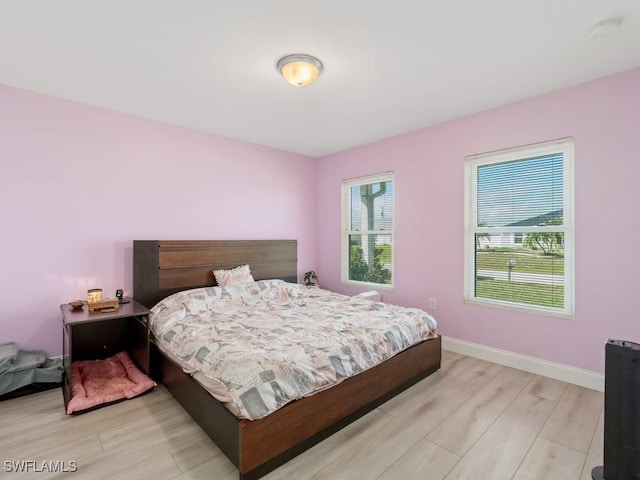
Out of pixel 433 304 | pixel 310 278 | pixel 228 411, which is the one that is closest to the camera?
pixel 228 411

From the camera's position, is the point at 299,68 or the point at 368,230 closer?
the point at 299,68

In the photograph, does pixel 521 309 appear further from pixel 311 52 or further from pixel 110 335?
pixel 110 335

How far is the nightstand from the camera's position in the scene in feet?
8.31

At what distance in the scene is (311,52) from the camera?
2.14 m

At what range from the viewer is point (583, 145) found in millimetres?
2564

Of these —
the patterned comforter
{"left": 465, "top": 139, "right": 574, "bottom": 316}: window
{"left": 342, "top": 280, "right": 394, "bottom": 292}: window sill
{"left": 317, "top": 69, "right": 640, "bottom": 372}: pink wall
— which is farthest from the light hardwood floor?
{"left": 342, "top": 280, "right": 394, "bottom": 292}: window sill

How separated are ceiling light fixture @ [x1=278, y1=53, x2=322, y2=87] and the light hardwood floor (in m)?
2.42

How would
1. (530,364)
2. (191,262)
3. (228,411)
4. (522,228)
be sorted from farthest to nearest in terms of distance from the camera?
(191,262)
(522,228)
(530,364)
(228,411)

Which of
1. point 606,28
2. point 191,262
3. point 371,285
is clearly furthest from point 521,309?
point 191,262

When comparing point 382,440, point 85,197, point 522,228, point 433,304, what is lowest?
point 382,440

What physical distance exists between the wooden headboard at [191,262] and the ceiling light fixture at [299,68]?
205 centimetres

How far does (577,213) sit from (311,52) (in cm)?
249

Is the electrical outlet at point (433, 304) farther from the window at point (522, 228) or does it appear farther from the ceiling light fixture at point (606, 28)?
the ceiling light fixture at point (606, 28)

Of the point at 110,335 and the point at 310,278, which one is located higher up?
the point at 310,278
